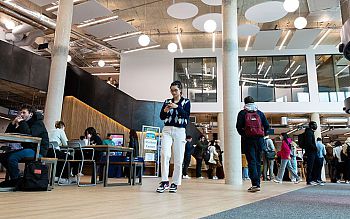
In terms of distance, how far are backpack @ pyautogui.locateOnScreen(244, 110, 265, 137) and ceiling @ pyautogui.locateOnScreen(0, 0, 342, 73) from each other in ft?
23.6

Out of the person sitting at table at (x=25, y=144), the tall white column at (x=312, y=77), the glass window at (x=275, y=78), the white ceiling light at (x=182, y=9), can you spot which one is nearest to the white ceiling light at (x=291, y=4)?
the white ceiling light at (x=182, y=9)

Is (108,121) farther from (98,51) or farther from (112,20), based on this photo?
(98,51)

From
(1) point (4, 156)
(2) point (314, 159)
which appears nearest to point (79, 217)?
(1) point (4, 156)

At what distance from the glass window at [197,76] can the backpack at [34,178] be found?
12.1m

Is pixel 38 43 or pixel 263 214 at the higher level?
pixel 38 43

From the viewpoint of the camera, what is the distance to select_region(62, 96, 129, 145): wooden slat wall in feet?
33.2

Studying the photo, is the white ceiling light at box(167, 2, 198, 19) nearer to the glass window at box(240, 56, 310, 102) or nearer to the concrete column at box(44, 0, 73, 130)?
the concrete column at box(44, 0, 73, 130)

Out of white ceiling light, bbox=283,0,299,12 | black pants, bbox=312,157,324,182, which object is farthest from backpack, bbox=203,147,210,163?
white ceiling light, bbox=283,0,299,12

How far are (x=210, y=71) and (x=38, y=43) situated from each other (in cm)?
932

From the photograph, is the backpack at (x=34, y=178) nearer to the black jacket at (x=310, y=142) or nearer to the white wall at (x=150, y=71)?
the black jacket at (x=310, y=142)

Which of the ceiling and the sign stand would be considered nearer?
the ceiling

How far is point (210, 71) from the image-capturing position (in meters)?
16.1

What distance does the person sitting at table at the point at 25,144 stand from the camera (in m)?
3.87

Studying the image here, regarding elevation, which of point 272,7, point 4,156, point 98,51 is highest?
point 98,51
